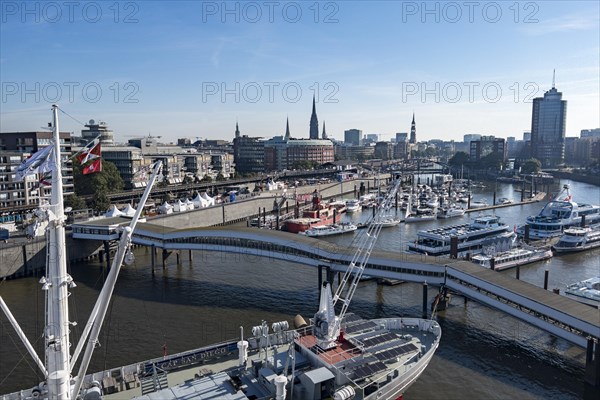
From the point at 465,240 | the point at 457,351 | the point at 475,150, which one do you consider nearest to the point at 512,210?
the point at 465,240

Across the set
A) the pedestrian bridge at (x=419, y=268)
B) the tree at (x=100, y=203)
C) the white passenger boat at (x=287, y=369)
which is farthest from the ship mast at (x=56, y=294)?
the tree at (x=100, y=203)

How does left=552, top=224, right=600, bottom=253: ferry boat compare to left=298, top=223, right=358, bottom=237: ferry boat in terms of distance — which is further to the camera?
left=298, top=223, right=358, bottom=237: ferry boat

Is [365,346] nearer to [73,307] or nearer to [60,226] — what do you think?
[60,226]

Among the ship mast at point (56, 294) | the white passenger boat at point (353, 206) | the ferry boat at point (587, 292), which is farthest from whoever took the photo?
the white passenger boat at point (353, 206)

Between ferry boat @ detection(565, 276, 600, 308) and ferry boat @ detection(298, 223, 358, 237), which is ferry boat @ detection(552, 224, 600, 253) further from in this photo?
ferry boat @ detection(298, 223, 358, 237)

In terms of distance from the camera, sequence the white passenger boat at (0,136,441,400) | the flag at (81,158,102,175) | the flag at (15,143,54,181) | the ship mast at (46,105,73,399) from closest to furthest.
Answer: the ship mast at (46,105,73,399)
the flag at (15,143,54,181)
the flag at (81,158,102,175)
the white passenger boat at (0,136,441,400)

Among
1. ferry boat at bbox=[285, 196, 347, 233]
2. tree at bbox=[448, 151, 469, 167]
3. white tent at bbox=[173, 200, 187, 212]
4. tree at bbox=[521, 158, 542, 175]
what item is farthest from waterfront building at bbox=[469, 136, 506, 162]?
white tent at bbox=[173, 200, 187, 212]

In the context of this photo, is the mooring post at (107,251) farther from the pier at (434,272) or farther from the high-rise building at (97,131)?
the high-rise building at (97,131)

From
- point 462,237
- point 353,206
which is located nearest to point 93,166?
point 462,237
